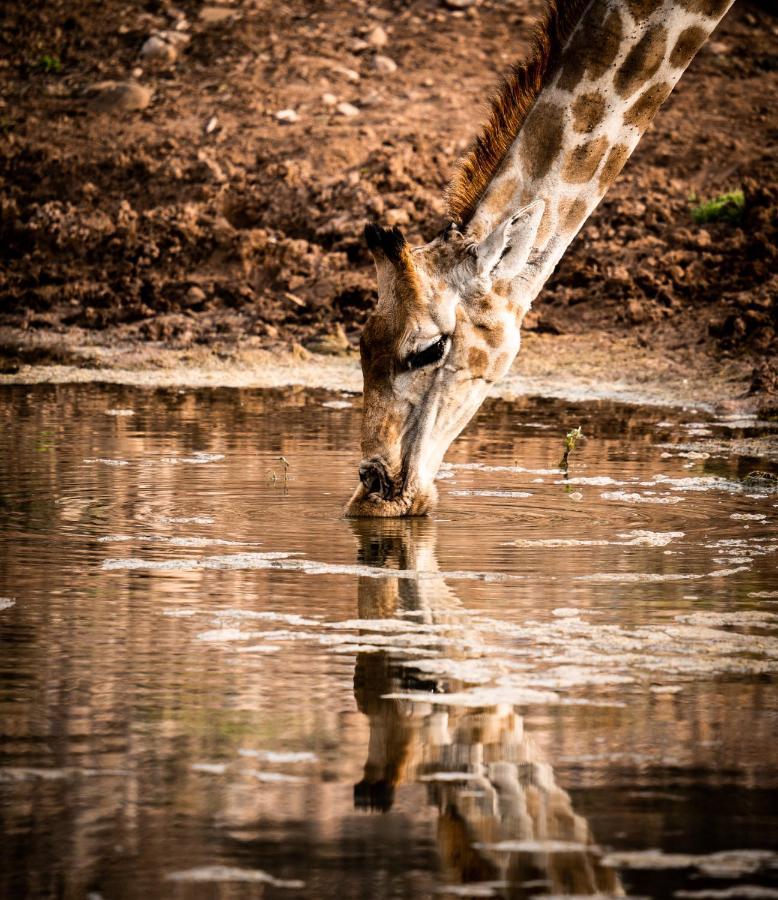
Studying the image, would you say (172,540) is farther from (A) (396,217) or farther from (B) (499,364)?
(A) (396,217)

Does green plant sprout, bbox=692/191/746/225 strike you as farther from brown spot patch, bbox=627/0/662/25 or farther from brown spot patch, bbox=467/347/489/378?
brown spot patch, bbox=467/347/489/378

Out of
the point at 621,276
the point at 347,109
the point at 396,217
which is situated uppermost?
the point at 347,109

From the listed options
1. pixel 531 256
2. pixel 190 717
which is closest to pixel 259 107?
pixel 531 256

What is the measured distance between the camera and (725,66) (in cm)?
2020

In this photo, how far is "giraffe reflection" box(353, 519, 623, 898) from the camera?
355cm

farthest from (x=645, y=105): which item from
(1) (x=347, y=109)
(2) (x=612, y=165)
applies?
(1) (x=347, y=109)

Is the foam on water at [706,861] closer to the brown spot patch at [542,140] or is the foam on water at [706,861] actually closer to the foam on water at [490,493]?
the foam on water at [490,493]

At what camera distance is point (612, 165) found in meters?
8.46

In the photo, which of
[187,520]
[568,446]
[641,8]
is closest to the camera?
[187,520]

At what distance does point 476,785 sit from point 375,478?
3.79 metres

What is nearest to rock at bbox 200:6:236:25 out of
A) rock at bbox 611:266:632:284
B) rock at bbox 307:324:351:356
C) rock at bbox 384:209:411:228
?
rock at bbox 384:209:411:228

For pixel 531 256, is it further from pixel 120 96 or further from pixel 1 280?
pixel 120 96

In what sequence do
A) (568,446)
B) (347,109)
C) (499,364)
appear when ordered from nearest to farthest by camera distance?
(499,364) → (568,446) → (347,109)

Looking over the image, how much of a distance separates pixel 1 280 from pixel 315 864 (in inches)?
559
